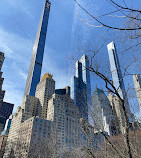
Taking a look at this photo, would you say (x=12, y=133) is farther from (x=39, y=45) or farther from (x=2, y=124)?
(x=39, y=45)

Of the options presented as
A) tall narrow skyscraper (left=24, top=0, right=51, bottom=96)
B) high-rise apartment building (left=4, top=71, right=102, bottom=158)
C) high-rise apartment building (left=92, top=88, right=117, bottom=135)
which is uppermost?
tall narrow skyscraper (left=24, top=0, right=51, bottom=96)

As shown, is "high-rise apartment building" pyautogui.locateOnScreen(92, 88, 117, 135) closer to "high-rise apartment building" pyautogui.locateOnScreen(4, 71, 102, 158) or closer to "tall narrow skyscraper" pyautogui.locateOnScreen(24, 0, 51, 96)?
"high-rise apartment building" pyautogui.locateOnScreen(4, 71, 102, 158)

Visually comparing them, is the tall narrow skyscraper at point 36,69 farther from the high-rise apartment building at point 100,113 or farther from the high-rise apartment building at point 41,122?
the high-rise apartment building at point 100,113

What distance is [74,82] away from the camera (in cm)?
16288

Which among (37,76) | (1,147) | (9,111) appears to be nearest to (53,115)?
(1,147)

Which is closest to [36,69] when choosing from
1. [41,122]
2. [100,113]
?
[41,122]

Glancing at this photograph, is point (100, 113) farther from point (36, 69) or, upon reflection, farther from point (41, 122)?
point (36, 69)

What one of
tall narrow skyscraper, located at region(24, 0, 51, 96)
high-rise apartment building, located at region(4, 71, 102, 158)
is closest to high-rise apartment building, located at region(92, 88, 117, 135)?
high-rise apartment building, located at region(4, 71, 102, 158)

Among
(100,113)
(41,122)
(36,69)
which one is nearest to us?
(100,113)

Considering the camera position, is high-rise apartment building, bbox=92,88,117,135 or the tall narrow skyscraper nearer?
high-rise apartment building, bbox=92,88,117,135

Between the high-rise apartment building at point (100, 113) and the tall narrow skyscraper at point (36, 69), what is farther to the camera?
the tall narrow skyscraper at point (36, 69)

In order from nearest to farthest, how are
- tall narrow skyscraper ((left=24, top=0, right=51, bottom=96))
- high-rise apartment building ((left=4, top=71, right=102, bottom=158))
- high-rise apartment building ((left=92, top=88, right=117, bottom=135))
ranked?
high-rise apartment building ((left=92, top=88, right=117, bottom=135)) → high-rise apartment building ((left=4, top=71, right=102, bottom=158)) → tall narrow skyscraper ((left=24, top=0, right=51, bottom=96))

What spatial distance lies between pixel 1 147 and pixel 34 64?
106 m

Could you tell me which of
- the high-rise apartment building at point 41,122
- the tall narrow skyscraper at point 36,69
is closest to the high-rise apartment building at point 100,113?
the high-rise apartment building at point 41,122
